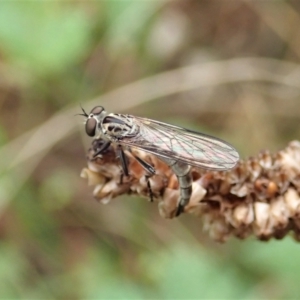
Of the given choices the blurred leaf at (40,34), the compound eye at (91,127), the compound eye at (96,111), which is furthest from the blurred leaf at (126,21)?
the compound eye at (91,127)

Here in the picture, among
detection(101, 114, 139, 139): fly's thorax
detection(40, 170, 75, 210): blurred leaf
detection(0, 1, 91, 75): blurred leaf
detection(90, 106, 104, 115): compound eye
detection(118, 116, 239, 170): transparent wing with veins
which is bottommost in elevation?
detection(118, 116, 239, 170): transparent wing with veins

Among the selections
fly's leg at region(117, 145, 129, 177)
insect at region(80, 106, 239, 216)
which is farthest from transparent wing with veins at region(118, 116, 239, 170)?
fly's leg at region(117, 145, 129, 177)

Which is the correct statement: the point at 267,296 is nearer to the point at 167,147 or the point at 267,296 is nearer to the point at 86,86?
the point at 167,147

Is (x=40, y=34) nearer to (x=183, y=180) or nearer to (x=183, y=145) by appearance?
(x=183, y=145)

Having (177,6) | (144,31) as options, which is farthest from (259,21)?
(144,31)

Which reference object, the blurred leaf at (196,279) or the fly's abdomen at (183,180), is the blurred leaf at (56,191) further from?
the fly's abdomen at (183,180)

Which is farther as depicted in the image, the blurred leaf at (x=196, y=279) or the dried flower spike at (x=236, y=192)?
the blurred leaf at (x=196, y=279)

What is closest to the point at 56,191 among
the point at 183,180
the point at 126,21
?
the point at 126,21

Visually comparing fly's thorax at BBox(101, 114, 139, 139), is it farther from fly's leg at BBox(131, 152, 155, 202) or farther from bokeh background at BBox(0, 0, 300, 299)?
bokeh background at BBox(0, 0, 300, 299)
